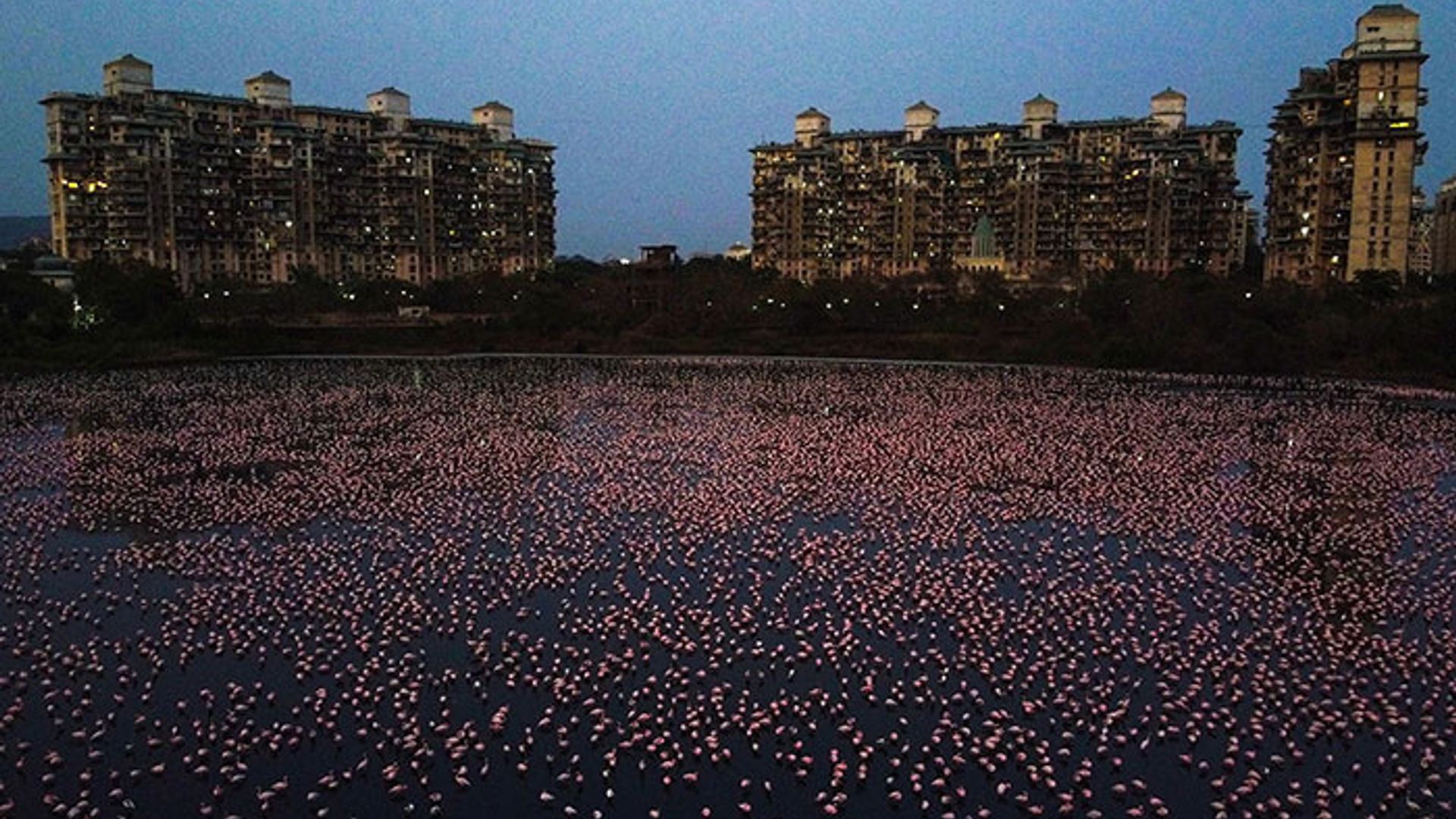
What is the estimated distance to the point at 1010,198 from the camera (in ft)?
411

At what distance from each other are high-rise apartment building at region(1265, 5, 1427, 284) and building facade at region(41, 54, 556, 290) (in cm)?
7390

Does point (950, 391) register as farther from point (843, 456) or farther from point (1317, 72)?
point (1317, 72)

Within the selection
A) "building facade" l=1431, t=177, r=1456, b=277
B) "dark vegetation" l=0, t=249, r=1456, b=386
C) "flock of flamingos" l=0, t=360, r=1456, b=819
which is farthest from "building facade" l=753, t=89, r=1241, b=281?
"flock of flamingos" l=0, t=360, r=1456, b=819

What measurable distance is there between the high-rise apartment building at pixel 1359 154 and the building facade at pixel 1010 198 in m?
22.0

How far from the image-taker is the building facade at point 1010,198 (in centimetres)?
11812

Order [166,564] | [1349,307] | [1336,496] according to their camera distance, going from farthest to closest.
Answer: [1349,307] < [1336,496] < [166,564]

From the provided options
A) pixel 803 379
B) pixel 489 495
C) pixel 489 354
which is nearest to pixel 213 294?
pixel 489 354

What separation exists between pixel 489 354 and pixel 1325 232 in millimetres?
64931

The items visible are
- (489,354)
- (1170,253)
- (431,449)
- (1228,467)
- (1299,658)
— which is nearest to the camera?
(1299,658)

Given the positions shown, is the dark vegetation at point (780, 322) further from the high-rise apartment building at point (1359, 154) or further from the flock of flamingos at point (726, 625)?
the flock of flamingos at point (726, 625)

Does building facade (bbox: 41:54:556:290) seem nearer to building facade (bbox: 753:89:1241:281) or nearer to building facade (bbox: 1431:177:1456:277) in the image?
building facade (bbox: 753:89:1241:281)

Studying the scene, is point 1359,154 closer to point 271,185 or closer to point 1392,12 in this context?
point 1392,12

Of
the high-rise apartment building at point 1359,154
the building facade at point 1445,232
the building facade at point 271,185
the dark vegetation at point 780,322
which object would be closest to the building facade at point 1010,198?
the high-rise apartment building at point 1359,154

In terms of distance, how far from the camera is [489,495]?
93.4 ft
